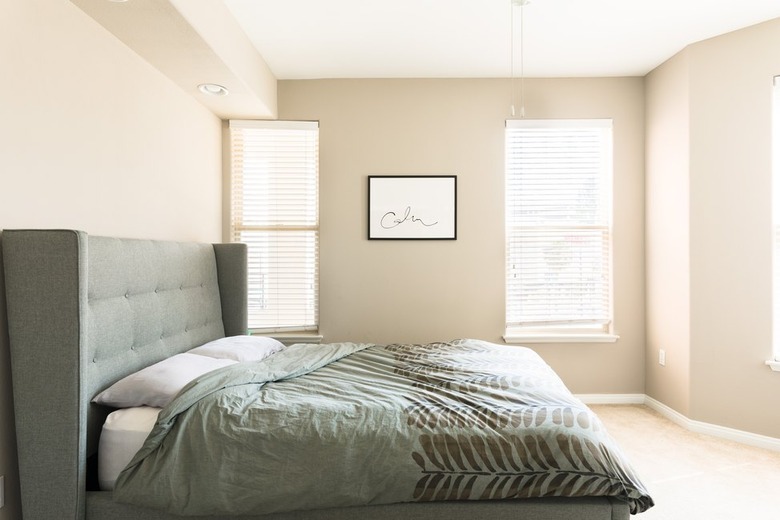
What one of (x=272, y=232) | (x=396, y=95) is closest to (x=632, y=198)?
(x=396, y=95)

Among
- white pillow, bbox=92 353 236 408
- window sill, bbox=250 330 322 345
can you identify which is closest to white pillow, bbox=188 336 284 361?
white pillow, bbox=92 353 236 408

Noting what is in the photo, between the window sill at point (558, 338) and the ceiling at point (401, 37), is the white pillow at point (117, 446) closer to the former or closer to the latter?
the ceiling at point (401, 37)

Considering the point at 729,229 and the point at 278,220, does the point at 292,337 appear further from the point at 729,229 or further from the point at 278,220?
the point at 729,229

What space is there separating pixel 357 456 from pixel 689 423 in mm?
2740

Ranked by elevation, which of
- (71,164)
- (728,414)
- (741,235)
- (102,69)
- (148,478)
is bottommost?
(728,414)

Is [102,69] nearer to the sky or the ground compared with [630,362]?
nearer to the sky

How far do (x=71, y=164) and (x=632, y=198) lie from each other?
3.77 meters

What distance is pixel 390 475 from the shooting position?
156cm

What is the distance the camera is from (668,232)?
3414mm

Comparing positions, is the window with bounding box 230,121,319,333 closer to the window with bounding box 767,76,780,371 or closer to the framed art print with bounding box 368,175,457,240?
the framed art print with bounding box 368,175,457,240

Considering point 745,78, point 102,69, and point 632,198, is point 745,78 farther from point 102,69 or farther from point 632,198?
point 102,69

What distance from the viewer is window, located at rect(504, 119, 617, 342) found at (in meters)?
3.77

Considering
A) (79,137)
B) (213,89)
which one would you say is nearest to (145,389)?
(79,137)

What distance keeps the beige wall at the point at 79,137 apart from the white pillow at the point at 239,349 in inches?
27.9
